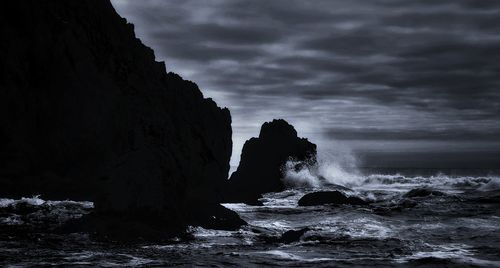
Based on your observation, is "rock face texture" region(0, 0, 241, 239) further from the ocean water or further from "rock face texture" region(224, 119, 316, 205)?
"rock face texture" region(224, 119, 316, 205)

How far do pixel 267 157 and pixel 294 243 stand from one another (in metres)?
39.2

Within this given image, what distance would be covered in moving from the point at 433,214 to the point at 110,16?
100 feet

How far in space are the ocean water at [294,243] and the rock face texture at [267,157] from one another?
19770 mm

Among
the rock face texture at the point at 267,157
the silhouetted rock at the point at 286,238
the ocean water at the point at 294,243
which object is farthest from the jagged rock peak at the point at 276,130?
the silhouetted rock at the point at 286,238

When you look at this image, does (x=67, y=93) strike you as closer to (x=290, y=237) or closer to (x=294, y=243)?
(x=290, y=237)

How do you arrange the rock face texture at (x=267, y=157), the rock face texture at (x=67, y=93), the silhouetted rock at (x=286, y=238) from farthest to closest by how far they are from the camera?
the rock face texture at (x=267, y=157) < the rock face texture at (x=67, y=93) < the silhouetted rock at (x=286, y=238)

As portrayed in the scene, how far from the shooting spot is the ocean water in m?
20.2

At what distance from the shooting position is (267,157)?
64312mm

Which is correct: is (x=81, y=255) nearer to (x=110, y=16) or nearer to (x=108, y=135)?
(x=108, y=135)

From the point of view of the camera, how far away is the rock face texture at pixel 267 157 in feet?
204

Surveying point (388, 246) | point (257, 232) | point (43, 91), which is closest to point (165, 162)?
point (257, 232)

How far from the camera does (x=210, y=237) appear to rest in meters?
26.1

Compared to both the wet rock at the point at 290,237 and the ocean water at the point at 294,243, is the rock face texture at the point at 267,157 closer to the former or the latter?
the ocean water at the point at 294,243

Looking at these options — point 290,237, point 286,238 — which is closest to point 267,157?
point 290,237
